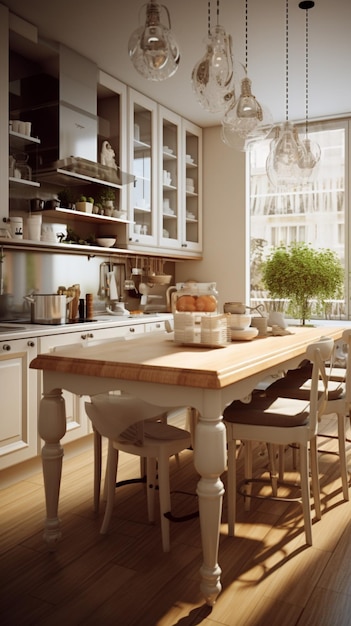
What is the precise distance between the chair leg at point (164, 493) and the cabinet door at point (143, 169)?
2556 millimetres

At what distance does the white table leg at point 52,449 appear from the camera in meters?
2.10

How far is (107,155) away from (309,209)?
214cm

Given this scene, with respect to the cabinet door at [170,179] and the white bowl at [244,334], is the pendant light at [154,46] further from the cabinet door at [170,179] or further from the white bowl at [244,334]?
the cabinet door at [170,179]

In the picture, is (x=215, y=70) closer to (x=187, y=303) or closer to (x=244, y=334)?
(x=187, y=303)

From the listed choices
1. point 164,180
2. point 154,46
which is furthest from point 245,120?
point 164,180

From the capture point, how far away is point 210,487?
69.9 inches

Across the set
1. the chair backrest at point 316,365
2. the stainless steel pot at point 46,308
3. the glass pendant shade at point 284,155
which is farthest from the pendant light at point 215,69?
the stainless steel pot at point 46,308

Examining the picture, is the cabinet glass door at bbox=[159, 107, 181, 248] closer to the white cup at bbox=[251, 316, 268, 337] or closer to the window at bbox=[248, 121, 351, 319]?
the window at bbox=[248, 121, 351, 319]

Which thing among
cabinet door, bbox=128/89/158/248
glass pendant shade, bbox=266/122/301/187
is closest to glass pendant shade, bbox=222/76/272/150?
glass pendant shade, bbox=266/122/301/187

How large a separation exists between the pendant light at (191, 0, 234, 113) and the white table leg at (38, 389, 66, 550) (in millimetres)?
1386

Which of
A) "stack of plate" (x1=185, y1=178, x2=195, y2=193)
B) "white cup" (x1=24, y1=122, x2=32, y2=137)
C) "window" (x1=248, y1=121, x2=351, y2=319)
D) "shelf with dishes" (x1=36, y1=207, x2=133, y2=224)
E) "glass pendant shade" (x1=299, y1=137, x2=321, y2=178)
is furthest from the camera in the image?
"stack of plate" (x1=185, y1=178, x2=195, y2=193)

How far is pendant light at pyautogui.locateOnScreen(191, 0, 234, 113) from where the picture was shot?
2230mm

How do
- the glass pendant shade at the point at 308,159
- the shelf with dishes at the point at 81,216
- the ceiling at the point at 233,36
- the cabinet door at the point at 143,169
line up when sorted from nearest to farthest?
the glass pendant shade at the point at 308,159, the ceiling at the point at 233,36, the shelf with dishes at the point at 81,216, the cabinet door at the point at 143,169

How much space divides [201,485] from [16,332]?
1.52 m
